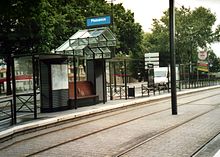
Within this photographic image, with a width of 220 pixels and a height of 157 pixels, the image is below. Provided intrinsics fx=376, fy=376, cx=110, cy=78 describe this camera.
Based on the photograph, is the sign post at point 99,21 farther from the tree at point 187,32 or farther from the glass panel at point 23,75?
the tree at point 187,32

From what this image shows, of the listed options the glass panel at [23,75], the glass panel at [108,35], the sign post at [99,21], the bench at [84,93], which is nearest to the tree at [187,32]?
the sign post at [99,21]

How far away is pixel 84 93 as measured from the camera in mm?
20672

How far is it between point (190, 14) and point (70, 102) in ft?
181

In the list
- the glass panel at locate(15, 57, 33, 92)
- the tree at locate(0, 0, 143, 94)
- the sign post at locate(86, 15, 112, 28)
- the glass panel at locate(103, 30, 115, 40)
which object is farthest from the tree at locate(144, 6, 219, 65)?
the glass panel at locate(15, 57, 33, 92)

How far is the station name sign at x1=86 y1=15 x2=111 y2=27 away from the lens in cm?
2617

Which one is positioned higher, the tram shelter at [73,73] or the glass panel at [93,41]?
the glass panel at [93,41]

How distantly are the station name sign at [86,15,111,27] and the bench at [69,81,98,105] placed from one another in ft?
21.2

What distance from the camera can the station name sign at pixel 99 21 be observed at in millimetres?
26172

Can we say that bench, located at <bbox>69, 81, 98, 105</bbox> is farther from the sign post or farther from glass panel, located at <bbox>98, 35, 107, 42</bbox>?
the sign post

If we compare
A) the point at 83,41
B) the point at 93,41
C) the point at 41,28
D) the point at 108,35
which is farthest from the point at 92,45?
the point at 41,28

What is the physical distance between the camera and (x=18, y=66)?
16.2 m

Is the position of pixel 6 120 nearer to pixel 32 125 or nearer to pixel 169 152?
pixel 32 125

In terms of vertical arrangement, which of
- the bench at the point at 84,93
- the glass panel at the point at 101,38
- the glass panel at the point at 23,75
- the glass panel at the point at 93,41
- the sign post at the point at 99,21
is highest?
the sign post at the point at 99,21

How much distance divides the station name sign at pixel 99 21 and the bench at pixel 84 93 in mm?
6468
